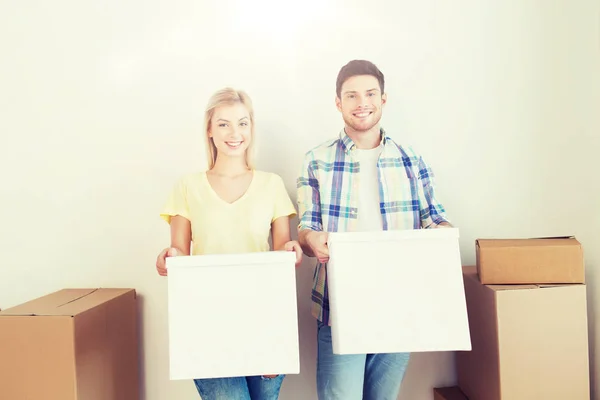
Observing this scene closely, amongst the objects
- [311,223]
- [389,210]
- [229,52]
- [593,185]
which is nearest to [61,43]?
[229,52]

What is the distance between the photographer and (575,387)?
3.73 feet

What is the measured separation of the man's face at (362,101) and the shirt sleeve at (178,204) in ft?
1.48

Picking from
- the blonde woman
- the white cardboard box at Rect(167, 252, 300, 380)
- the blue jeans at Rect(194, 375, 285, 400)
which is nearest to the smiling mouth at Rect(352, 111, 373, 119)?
the blonde woman

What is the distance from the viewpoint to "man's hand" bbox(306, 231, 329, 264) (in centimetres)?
106

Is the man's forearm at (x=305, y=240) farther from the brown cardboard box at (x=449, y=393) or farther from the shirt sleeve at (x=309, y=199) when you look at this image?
the brown cardboard box at (x=449, y=393)

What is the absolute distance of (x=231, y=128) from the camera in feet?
3.88

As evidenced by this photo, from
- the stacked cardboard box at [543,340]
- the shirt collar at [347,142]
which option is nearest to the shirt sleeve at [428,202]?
the shirt collar at [347,142]

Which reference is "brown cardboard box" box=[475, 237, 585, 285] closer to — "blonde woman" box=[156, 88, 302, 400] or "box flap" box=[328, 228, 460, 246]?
"box flap" box=[328, 228, 460, 246]

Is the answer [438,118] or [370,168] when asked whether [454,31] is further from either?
[370,168]

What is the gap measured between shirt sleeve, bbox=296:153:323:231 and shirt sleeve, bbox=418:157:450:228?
265mm

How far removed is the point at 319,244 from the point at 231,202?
25cm

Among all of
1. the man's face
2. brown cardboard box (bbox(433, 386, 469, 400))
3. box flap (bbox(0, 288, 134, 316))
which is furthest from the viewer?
brown cardboard box (bbox(433, 386, 469, 400))

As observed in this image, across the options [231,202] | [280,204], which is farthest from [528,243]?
[231,202]

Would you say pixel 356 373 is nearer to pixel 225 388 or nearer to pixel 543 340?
pixel 225 388
